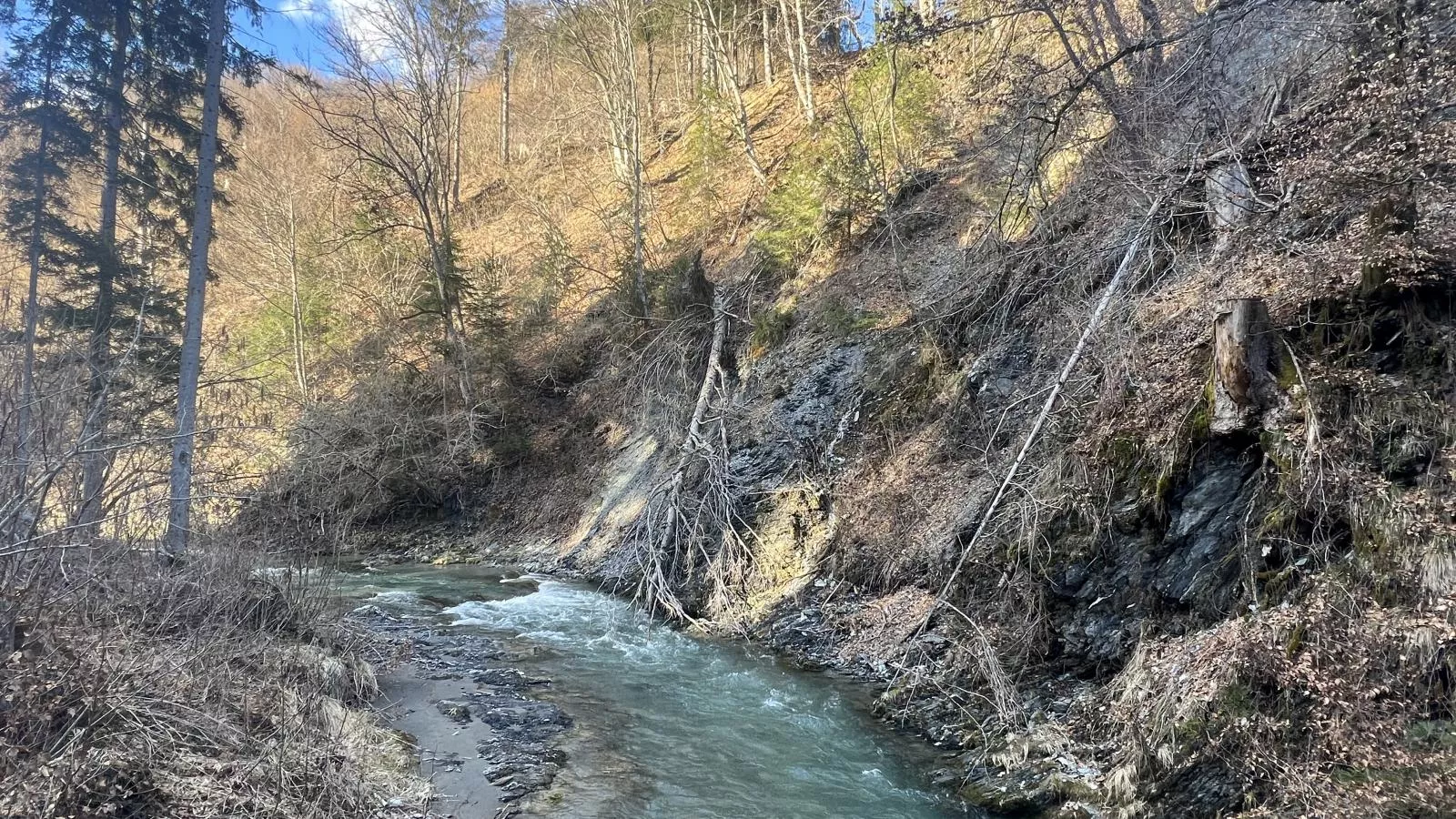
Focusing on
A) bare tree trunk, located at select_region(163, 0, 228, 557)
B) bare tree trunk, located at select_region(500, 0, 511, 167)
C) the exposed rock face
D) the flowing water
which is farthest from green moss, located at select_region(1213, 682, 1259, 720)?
bare tree trunk, located at select_region(500, 0, 511, 167)

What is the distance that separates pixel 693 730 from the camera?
693 centimetres

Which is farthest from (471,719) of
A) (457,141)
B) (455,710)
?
(457,141)

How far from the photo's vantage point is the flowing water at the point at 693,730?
560 centimetres

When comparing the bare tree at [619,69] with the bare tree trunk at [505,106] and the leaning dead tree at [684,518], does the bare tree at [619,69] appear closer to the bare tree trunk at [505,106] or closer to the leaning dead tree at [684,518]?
the leaning dead tree at [684,518]

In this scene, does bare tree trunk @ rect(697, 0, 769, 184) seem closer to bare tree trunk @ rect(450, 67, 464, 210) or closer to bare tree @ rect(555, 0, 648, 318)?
bare tree @ rect(555, 0, 648, 318)

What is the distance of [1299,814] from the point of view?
394 cm

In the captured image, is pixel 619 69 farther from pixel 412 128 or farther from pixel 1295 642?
pixel 1295 642

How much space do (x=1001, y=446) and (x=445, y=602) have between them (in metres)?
8.27

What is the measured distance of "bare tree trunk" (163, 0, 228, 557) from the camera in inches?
396

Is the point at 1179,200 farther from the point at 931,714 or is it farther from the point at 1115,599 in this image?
the point at 931,714

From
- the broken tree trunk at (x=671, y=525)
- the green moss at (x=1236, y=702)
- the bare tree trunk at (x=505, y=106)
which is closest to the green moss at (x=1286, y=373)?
the green moss at (x=1236, y=702)

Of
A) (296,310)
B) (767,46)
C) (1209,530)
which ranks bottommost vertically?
(1209,530)

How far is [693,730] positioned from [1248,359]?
533cm

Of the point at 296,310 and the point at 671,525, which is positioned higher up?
the point at 296,310
